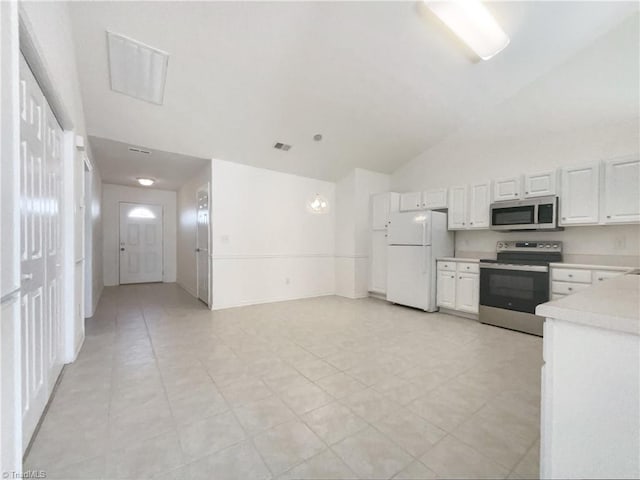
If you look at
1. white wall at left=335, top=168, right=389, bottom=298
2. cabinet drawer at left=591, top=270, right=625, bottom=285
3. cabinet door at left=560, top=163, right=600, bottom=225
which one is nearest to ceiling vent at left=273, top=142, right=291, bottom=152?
white wall at left=335, top=168, right=389, bottom=298

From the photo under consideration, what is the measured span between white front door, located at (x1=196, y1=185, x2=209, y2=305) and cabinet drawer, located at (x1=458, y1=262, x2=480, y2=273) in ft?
13.3

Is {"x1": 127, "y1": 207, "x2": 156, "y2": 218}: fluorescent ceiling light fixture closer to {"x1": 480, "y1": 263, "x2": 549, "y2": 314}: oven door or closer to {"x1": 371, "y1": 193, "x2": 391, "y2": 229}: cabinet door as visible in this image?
{"x1": 371, "y1": 193, "x2": 391, "y2": 229}: cabinet door

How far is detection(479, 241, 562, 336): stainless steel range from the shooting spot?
331cm

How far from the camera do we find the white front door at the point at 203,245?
184 inches

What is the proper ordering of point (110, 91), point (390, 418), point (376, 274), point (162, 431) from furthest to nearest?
point (376, 274), point (110, 91), point (390, 418), point (162, 431)

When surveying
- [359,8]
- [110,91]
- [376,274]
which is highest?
[359,8]

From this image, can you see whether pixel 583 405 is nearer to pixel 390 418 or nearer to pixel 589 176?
pixel 390 418

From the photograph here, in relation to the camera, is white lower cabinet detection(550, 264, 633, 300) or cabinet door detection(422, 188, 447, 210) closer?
white lower cabinet detection(550, 264, 633, 300)

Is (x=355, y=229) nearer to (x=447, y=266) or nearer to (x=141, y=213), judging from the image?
(x=447, y=266)

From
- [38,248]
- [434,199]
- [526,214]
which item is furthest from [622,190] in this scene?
[38,248]

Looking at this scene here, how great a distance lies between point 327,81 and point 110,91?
2376 millimetres

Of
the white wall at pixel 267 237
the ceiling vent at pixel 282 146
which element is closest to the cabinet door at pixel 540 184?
the white wall at pixel 267 237

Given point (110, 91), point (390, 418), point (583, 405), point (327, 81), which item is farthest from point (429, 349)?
point (110, 91)

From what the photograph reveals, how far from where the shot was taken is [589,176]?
3164 millimetres
